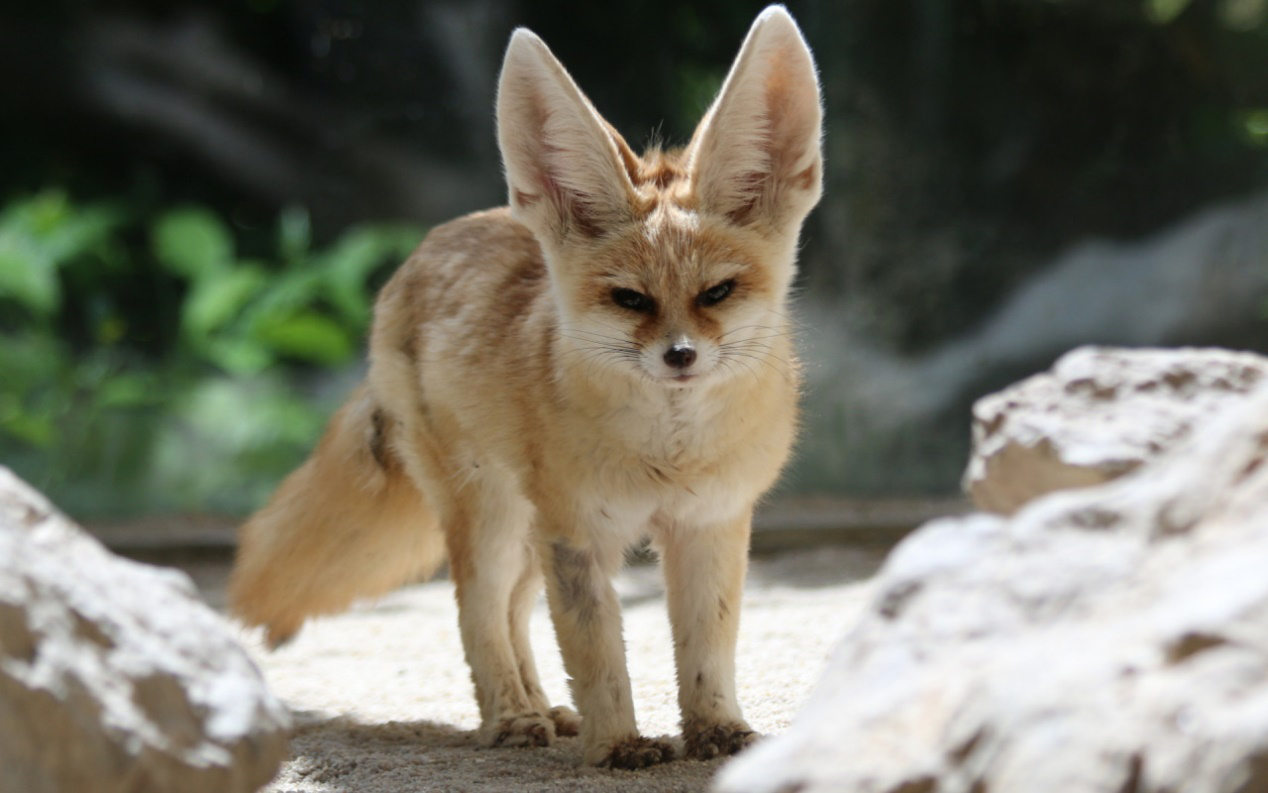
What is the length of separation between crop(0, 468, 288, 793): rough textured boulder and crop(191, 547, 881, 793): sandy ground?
105 centimetres

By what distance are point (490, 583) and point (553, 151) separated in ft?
3.80

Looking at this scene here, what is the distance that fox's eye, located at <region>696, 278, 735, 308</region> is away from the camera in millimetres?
2990

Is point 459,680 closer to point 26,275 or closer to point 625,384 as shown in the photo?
point 625,384

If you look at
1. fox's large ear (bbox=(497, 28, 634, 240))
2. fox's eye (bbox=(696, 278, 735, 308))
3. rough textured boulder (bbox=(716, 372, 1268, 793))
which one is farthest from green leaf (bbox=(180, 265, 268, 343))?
rough textured boulder (bbox=(716, 372, 1268, 793))

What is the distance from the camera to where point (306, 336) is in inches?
302

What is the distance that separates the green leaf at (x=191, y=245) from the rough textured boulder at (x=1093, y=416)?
20.7ft

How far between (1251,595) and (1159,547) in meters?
0.20

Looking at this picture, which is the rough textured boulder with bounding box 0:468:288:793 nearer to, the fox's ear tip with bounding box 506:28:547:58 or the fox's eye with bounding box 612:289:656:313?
the fox's eye with bounding box 612:289:656:313

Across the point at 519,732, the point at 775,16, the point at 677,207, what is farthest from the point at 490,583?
the point at 775,16

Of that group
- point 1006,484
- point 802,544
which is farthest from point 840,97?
point 1006,484

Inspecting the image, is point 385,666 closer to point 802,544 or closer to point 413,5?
point 802,544

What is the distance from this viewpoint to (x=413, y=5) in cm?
848

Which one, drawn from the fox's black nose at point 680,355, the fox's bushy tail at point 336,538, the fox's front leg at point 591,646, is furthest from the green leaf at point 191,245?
the fox's black nose at point 680,355

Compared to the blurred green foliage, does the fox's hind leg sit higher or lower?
higher
